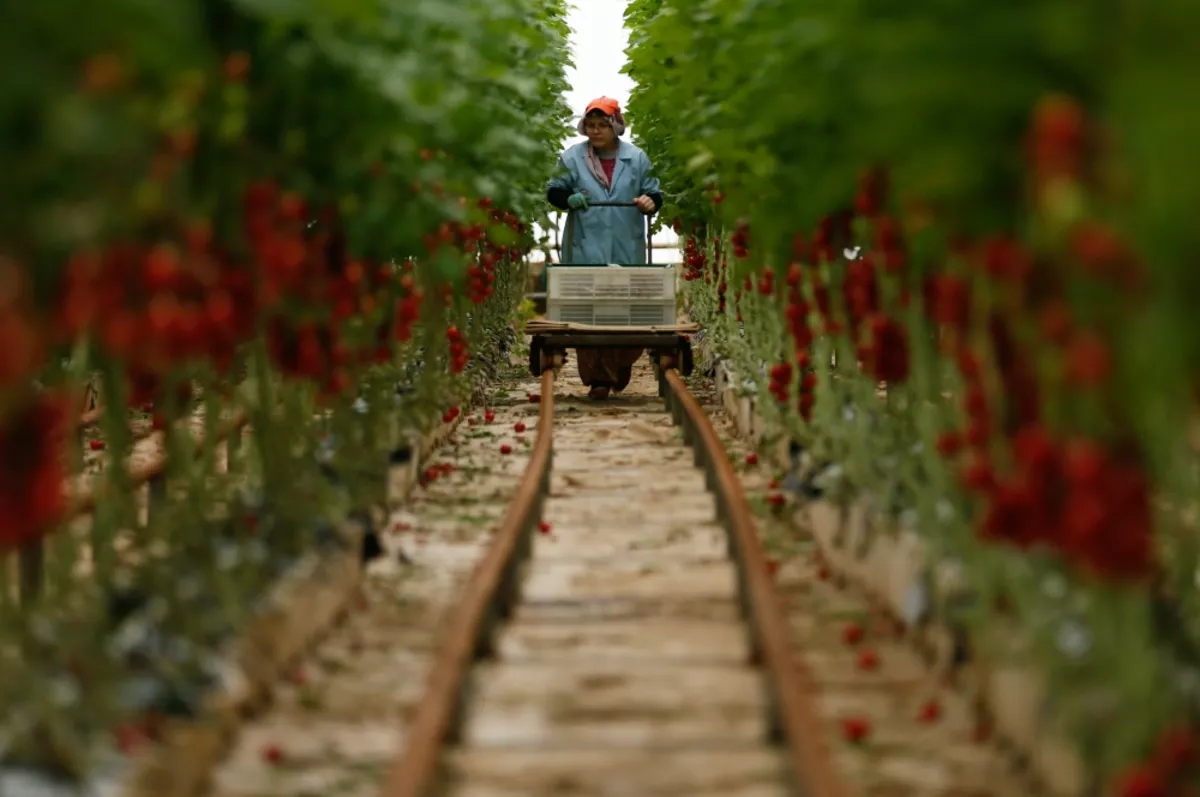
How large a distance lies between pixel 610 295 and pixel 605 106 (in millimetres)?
1862

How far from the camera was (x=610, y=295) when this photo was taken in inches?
639

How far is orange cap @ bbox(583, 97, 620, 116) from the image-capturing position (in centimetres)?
1664

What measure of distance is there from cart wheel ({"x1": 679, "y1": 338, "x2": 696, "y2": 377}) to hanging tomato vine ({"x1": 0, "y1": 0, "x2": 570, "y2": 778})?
7.00 meters

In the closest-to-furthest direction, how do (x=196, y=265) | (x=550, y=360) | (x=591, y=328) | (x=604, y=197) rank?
1. (x=196, y=265)
2. (x=591, y=328)
3. (x=550, y=360)
4. (x=604, y=197)

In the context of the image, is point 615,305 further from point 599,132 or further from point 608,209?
point 599,132

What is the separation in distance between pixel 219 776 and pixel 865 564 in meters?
3.19

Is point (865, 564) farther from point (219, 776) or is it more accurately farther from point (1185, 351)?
point (1185, 351)

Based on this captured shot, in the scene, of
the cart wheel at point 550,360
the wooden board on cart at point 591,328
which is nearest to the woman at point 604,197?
the cart wheel at point 550,360

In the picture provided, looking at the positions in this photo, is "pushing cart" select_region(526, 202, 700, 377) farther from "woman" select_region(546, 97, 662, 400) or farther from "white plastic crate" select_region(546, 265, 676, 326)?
"woman" select_region(546, 97, 662, 400)

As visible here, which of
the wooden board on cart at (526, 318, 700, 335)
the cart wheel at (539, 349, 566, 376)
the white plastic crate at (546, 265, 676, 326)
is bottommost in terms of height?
the cart wheel at (539, 349, 566, 376)

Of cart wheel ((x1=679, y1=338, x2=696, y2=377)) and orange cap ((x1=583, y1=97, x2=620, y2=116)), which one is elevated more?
orange cap ((x1=583, y1=97, x2=620, y2=116))

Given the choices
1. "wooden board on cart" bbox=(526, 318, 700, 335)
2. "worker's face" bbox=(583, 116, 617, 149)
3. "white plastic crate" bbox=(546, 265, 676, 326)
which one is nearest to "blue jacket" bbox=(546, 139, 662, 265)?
"worker's face" bbox=(583, 116, 617, 149)

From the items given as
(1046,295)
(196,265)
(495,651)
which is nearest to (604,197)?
(495,651)

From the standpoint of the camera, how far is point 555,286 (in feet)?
53.1
